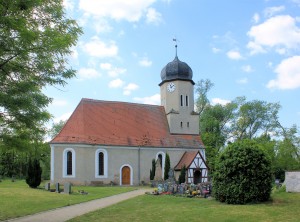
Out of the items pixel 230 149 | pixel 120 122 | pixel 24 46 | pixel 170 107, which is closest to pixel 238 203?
pixel 230 149

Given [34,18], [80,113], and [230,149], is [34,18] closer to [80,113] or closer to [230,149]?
[230,149]

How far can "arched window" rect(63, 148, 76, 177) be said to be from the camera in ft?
123

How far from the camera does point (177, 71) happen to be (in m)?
46.1

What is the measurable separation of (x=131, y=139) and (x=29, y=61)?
101 feet

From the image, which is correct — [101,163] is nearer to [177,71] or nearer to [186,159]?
[186,159]

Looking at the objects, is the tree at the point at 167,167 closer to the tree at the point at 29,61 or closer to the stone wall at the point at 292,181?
the stone wall at the point at 292,181

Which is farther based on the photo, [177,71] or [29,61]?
[177,71]

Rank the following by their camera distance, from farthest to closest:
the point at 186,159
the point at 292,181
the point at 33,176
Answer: the point at 186,159
the point at 33,176
the point at 292,181

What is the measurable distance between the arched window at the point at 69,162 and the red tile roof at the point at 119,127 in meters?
1.14

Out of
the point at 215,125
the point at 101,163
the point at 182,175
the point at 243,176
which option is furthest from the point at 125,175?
the point at 243,176

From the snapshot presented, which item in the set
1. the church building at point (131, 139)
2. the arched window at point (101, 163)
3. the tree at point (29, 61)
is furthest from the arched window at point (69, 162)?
the tree at point (29, 61)

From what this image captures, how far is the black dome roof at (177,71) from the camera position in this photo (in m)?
46.1

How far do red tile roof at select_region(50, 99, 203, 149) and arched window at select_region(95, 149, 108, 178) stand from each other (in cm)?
114

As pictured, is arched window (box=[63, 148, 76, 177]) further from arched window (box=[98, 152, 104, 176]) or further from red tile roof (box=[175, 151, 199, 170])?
red tile roof (box=[175, 151, 199, 170])
